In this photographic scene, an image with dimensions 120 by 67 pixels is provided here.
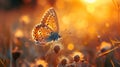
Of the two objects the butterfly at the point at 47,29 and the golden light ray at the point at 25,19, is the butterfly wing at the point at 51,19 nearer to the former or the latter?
the butterfly at the point at 47,29

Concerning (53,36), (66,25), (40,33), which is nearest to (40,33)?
(40,33)

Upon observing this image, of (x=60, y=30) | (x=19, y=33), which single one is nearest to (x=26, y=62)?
(x=19, y=33)

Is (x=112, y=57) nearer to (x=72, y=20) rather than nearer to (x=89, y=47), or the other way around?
(x=89, y=47)

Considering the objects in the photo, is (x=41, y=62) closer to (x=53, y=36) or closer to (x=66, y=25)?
(x=53, y=36)

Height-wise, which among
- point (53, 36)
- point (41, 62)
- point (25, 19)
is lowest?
point (41, 62)

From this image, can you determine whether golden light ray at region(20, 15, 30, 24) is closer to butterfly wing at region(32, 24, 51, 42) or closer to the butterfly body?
butterfly wing at region(32, 24, 51, 42)

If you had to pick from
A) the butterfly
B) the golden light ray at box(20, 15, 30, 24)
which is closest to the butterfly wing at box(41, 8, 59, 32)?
the butterfly
